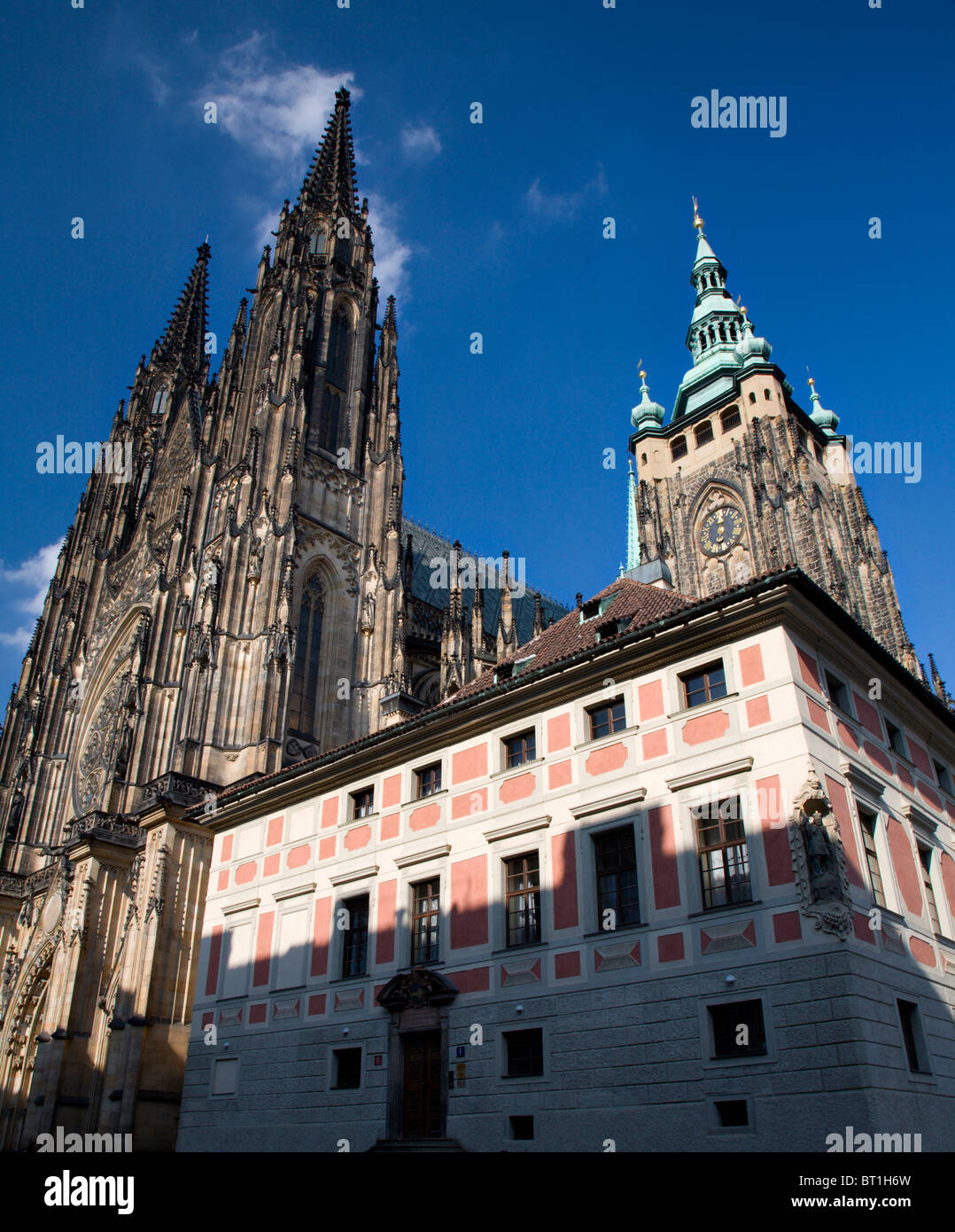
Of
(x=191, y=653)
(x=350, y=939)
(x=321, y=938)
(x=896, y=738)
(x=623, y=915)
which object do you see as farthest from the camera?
(x=191, y=653)

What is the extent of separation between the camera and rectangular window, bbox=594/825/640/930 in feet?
48.8

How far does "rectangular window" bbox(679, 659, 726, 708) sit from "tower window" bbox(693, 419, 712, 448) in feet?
135

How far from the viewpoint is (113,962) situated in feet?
88.8

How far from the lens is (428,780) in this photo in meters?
19.3

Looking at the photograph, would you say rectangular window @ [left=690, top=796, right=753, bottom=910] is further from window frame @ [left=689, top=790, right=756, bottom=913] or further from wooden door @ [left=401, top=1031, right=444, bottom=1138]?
wooden door @ [left=401, top=1031, right=444, bottom=1138]

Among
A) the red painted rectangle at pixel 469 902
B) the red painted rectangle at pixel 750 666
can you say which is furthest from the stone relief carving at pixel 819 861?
the red painted rectangle at pixel 469 902

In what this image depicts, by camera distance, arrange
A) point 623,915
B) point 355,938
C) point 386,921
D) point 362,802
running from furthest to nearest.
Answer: point 362,802 → point 355,938 → point 386,921 → point 623,915

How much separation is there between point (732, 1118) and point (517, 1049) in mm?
3807

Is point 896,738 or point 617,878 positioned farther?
point 896,738

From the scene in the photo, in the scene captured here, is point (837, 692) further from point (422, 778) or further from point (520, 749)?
point (422, 778)

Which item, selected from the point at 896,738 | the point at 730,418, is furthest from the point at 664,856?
the point at 730,418

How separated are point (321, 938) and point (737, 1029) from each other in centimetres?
906

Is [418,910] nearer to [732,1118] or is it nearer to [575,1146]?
[575,1146]
